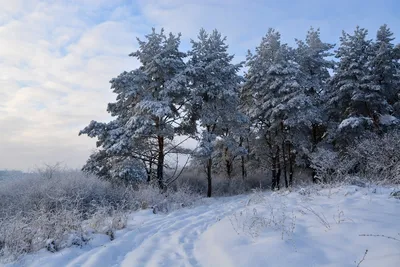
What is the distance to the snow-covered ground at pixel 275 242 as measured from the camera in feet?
12.0

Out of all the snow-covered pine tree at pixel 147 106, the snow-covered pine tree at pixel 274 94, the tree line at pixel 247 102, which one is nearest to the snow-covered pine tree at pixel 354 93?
the tree line at pixel 247 102

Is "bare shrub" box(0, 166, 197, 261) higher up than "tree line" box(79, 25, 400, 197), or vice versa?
"tree line" box(79, 25, 400, 197)

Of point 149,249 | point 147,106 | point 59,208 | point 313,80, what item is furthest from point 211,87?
point 149,249

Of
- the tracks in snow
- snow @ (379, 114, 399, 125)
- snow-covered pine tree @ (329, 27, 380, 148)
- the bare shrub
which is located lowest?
the tracks in snow

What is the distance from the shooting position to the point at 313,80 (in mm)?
22984

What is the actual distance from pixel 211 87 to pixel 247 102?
255 inches

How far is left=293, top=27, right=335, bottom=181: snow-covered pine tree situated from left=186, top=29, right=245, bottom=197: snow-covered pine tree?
5638 mm

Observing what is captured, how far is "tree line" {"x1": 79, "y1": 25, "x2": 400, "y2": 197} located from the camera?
53.4 ft

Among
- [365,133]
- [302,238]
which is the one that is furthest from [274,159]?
[302,238]

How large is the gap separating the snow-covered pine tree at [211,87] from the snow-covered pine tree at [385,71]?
9.66 m

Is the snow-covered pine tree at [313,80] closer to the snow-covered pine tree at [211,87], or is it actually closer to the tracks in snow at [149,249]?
the snow-covered pine tree at [211,87]

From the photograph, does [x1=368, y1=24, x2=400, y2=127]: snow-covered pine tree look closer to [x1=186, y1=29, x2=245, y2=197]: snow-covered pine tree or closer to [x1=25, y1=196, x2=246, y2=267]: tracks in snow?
[x1=186, y1=29, x2=245, y2=197]: snow-covered pine tree

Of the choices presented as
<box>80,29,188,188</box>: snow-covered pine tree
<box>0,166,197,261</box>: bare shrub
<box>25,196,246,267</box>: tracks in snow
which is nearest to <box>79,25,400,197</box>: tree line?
<box>80,29,188,188</box>: snow-covered pine tree

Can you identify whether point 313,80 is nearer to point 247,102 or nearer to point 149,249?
point 247,102
